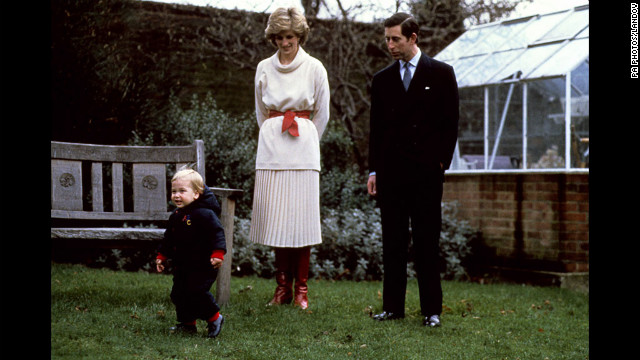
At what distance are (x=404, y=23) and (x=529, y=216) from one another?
14.1 ft

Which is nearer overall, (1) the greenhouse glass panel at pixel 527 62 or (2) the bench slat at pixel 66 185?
(2) the bench slat at pixel 66 185

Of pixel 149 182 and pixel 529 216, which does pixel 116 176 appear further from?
pixel 529 216

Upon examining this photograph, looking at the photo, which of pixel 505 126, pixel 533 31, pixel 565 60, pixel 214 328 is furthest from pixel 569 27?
pixel 214 328

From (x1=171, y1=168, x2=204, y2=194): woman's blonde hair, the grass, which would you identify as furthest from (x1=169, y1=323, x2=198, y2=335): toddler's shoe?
(x1=171, y1=168, x2=204, y2=194): woman's blonde hair

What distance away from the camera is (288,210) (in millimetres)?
5199

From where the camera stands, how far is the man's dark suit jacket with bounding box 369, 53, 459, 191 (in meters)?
4.81

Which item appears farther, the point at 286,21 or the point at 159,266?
the point at 286,21

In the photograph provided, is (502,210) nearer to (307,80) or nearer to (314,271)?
(314,271)

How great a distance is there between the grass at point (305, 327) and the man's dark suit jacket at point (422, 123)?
1096 millimetres

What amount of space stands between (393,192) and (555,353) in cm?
147

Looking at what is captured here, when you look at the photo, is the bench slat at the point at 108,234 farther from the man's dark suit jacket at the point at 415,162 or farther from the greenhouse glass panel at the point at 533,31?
the greenhouse glass panel at the point at 533,31

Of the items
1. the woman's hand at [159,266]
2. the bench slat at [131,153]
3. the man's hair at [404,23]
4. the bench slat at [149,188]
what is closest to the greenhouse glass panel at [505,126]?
the man's hair at [404,23]

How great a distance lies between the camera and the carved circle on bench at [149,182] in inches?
217
